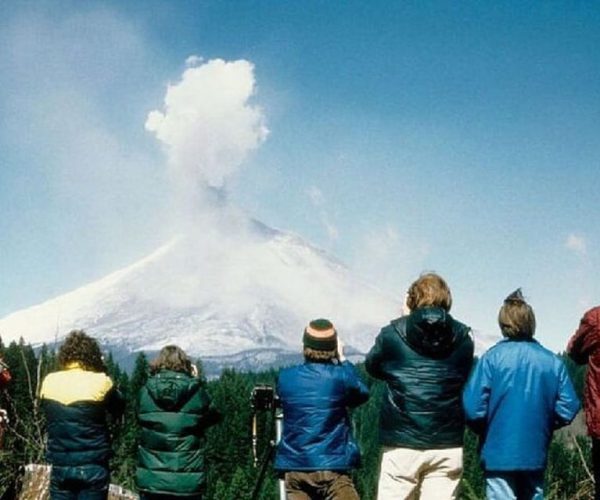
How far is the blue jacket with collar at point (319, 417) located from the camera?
6.10 meters

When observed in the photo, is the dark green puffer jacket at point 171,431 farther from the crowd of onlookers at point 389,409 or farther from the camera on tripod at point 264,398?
the camera on tripod at point 264,398

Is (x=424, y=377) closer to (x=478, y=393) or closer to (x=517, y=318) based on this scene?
(x=478, y=393)

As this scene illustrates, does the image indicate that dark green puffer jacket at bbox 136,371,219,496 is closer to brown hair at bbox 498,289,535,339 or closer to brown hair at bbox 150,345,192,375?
brown hair at bbox 150,345,192,375

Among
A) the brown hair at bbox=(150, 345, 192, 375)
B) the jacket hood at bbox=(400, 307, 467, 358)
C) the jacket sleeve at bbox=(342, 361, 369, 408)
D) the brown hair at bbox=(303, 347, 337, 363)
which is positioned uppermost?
the jacket hood at bbox=(400, 307, 467, 358)

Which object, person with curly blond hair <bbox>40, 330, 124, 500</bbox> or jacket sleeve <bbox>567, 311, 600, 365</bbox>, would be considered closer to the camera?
jacket sleeve <bbox>567, 311, 600, 365</bbox>

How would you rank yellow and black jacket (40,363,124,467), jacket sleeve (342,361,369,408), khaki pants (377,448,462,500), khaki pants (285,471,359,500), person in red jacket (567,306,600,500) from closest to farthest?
khaki pants (377,448,462,500), khaki pants (285,471,359,500), jacket sleeve (342,361,369,408), person in red jacket (567,306,600,500), yellow and black jacket (40,363,124,467)

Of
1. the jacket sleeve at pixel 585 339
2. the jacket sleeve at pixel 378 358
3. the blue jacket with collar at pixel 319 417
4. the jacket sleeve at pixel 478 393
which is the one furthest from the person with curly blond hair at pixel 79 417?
the jacket sleeve at pixel 585 339

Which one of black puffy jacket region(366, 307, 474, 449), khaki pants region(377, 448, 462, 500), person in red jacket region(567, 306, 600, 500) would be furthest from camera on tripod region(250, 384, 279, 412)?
person in red jacket region(567, 306, 600, 500)

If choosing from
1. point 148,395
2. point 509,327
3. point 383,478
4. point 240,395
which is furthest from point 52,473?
point 240,395

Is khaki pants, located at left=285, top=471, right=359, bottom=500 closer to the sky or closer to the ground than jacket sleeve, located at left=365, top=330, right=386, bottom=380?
closer to the ground

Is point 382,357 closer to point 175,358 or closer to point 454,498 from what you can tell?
point 454,498

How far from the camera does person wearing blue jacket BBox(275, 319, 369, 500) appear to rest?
609 cm

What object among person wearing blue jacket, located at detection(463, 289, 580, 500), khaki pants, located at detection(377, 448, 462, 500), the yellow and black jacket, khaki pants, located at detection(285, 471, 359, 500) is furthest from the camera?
the yellow and black jacket

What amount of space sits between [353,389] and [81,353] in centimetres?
235
